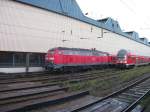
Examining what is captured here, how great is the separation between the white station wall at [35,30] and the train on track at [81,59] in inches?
167

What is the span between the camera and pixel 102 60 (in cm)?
3478

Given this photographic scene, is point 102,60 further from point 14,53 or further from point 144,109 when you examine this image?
point 144,109

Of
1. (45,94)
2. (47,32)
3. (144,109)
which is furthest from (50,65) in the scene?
(144,109)

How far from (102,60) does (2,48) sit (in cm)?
1604

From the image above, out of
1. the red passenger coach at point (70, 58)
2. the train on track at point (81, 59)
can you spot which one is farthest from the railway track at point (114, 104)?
the train on track at point (81, 59)

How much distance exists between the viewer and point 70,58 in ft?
84.9

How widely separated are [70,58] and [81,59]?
105 inches

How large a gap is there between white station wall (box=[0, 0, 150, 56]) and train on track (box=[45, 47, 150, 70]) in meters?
4.24

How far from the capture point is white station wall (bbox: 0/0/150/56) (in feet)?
82.7

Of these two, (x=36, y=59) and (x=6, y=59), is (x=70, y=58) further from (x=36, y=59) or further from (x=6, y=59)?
(x=6, y=59)

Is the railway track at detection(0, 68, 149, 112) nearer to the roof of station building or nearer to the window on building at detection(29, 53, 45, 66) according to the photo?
the window on building at detection(29, 53, 45, 66)

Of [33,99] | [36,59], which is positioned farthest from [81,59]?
[33,99]

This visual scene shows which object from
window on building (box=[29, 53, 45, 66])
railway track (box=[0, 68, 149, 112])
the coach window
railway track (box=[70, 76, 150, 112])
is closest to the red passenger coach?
the coach window

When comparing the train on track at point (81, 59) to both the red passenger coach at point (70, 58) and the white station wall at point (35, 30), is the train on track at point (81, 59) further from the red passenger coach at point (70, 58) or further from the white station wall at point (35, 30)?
the white station wall at point (35, 30)
